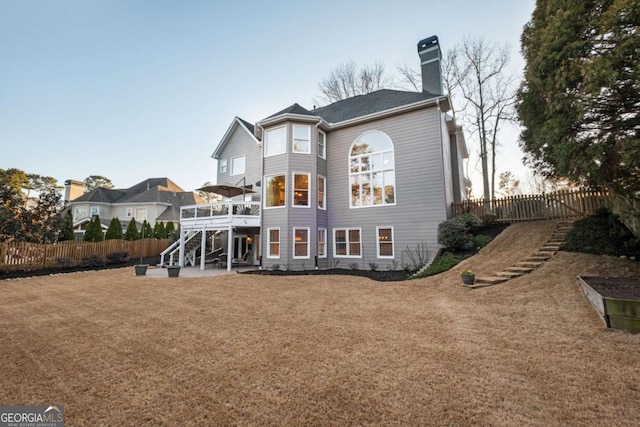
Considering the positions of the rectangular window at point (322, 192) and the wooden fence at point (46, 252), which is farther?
the rectangular window at point (322, 192)

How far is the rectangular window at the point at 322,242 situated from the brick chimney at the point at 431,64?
969 centimetres

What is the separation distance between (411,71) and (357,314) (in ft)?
73.3

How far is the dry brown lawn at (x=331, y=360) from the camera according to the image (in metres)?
2.37

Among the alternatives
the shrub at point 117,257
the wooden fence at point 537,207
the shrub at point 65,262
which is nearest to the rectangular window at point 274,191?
the wooden fence at point 537,207

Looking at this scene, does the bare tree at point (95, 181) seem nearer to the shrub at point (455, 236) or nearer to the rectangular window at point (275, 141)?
the rectangular window at point (275, 141)

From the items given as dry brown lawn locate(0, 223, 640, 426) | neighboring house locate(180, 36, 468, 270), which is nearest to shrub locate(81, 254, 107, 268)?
neighboring house locate(180, 36, 468, 270)

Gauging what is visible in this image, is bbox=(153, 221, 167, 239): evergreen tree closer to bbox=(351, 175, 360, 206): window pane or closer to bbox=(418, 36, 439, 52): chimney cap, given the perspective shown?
bbox=(351, 175, 360, 206): window pane

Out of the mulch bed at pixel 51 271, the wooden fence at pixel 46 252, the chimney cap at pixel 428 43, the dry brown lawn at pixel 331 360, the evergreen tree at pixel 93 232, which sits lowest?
the dry brown lawn at pixel 331 360

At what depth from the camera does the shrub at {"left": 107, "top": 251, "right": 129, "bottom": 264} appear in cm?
1634

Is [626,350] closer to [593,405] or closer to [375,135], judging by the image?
[593,405]

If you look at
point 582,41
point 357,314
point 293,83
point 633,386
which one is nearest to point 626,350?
point 633,386

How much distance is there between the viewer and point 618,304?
4.14 metres

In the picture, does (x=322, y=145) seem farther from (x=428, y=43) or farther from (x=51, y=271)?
(x=51, y=271)

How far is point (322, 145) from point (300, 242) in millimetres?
5831
